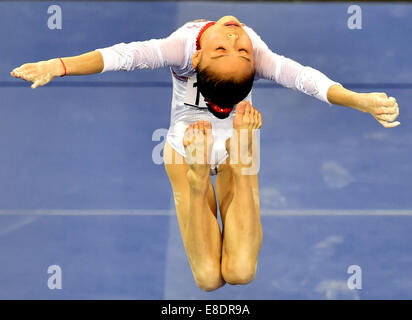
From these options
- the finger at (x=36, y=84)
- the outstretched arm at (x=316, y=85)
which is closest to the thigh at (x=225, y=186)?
the outstretched arm at (x=316, y=85)

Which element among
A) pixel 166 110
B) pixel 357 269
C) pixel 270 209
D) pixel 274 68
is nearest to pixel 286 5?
pixel 166 110

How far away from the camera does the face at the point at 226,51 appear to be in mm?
3217

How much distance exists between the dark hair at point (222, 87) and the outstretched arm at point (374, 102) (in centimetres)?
37

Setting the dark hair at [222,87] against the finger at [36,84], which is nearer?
the finger at [36,84]

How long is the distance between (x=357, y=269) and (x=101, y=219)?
5.81 ft

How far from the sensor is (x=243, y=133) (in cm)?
347

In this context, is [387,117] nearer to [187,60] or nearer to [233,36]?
[233,36]

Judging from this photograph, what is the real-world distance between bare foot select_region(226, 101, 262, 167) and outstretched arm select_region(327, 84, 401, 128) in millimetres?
381

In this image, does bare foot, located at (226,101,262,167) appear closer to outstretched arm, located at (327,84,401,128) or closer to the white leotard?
the white leotard

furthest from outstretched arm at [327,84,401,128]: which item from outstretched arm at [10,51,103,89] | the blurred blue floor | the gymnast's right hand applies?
the blurred blue floor

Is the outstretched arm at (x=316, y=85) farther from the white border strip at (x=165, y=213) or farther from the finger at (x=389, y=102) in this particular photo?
the white border strip at (x=165, y=213)

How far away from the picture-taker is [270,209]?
5.24m

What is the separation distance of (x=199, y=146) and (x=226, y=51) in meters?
0.47

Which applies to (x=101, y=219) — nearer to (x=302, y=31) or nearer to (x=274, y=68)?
(x=274, y=68)
